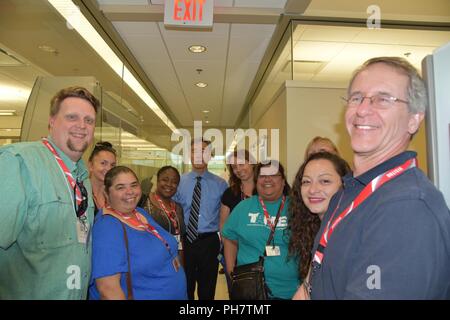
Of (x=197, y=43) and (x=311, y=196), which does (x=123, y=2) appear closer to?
(x=197, y=43)

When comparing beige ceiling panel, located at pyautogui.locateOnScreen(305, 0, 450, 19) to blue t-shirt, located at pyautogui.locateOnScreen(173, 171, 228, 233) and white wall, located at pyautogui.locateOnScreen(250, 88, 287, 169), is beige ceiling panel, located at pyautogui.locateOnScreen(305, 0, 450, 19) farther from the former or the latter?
blue t-shirt, located at pyautogui.locateOnScreen(173, 171, 228, 233)

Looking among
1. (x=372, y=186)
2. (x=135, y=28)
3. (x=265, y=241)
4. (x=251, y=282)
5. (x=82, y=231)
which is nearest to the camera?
(x=372, y=186)

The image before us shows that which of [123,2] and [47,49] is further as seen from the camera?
[47,49]

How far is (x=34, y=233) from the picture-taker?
1323mm

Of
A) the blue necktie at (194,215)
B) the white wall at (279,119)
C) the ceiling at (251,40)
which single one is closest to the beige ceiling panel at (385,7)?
the ceiling at (251,40)

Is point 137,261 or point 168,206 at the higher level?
point 168,206

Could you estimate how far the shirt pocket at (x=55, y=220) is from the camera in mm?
1342

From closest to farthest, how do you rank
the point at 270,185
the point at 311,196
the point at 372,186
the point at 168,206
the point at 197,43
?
the point at 372,186, the point at 311,196, the point at 270,185, the point at 168,206, the point at 197,43

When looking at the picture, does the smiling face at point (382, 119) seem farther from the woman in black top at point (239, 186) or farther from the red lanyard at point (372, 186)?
the woman in black top at point (239, 186)

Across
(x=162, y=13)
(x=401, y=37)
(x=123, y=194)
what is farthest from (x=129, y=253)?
(x=401, y=37)

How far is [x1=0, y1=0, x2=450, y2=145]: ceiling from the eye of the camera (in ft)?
10.6

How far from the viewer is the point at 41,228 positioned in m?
1.34

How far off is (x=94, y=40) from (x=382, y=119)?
3.80 metres
